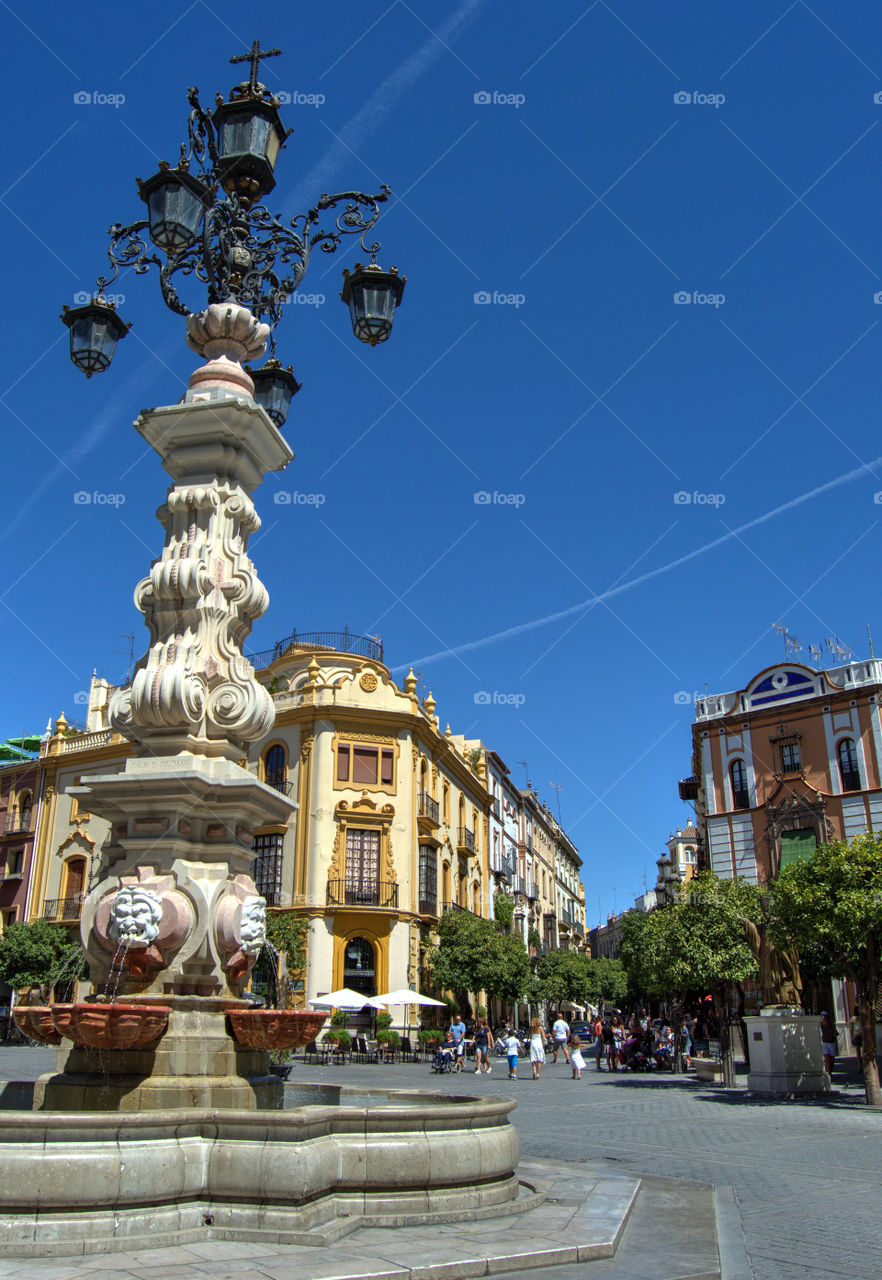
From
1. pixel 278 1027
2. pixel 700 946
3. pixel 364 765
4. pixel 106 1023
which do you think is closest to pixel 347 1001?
pixel 364 765

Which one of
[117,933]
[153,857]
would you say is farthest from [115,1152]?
[153,857]

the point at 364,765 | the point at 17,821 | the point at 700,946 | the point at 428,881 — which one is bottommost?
the point at 700,946

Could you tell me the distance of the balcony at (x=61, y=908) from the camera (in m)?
39.3

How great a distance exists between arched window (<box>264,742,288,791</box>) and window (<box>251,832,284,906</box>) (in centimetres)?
188

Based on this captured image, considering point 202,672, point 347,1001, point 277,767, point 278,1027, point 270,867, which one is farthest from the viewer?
point 277,767

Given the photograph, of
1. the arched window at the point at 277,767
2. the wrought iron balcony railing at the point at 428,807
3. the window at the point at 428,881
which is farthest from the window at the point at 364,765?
the window at the point at 428,881

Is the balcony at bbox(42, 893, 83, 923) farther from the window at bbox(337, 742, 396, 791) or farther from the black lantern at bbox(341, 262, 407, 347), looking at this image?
the black lantern at bbox(341, 262, 407, 347)

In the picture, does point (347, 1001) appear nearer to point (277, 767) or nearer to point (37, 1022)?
point (277, 767)

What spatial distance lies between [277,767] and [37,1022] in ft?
98.8

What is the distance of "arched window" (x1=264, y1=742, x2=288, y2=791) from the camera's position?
119 ft

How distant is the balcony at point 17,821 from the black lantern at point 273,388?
36.0 meters

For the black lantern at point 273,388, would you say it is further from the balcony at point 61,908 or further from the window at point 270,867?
the balcony at point 61,908

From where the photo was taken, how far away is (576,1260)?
5.68 meters

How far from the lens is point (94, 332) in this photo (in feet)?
31.2
